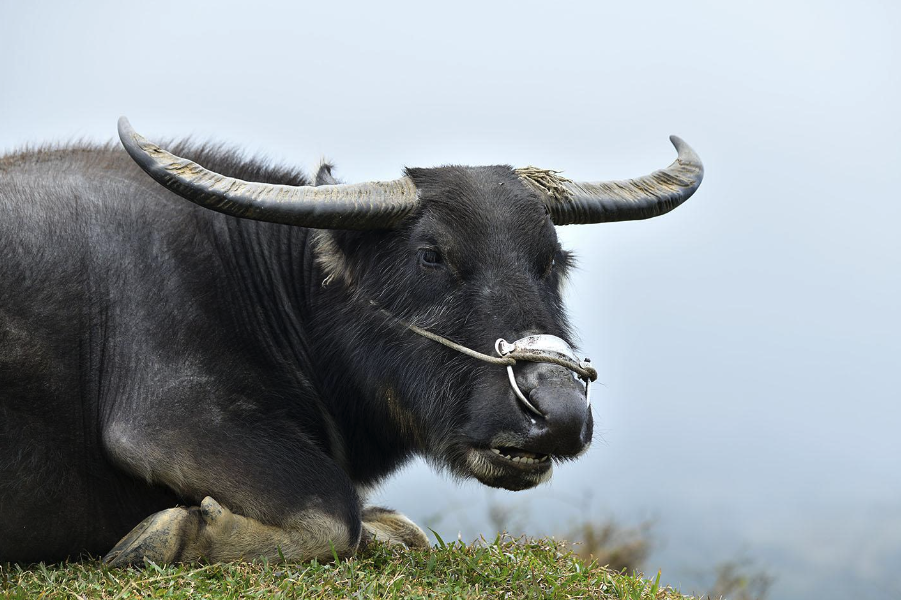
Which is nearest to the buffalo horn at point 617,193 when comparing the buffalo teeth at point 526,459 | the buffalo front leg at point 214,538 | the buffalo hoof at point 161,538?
the buffalo teeth at point 526,459

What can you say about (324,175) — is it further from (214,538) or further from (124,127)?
(214,538)

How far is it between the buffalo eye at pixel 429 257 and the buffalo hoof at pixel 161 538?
153cm

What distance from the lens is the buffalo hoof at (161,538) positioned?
184 inches

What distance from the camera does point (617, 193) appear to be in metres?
5.77

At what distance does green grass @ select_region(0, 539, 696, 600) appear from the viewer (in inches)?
173

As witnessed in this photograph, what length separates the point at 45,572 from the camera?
4.79 meters

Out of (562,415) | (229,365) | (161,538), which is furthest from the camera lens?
(229,365)

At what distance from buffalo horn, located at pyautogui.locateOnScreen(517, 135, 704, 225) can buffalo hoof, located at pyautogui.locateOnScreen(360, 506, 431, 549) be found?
1872 millimetres

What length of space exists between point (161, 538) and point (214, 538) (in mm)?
227

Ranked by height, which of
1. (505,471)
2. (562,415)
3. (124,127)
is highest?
(124,127)

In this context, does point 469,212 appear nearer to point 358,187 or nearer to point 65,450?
point 358,187

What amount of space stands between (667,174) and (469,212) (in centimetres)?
160

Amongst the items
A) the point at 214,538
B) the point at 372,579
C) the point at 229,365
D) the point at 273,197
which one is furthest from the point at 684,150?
the point at 214,538

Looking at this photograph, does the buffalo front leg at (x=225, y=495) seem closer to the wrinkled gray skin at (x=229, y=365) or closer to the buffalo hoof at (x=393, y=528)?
the wrinkled gray skin at (x=229, y=365)
